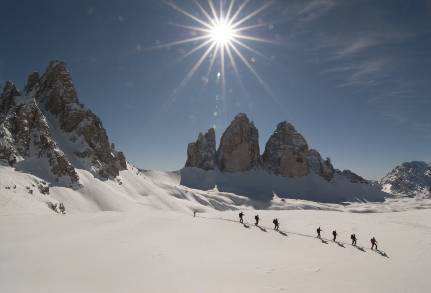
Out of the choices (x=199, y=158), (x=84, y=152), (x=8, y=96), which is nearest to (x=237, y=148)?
(x=199, y=158)

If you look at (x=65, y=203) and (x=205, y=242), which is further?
(x=65, y=203)

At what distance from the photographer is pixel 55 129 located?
100625mm

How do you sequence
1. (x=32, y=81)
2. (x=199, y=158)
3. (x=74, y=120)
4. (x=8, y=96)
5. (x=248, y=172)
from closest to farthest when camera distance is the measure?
1. (x=8, y=96)
2. (x=74, y=120)
3. (x=32, y=81)
4. (x=248, y=172)
5. (x=199, y=158)

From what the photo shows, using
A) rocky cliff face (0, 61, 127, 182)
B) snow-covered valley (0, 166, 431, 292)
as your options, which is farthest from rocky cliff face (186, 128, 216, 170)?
snow-covered valley (0, 166, 431, 292)

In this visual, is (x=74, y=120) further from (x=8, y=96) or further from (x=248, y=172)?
(x=248, y=172)

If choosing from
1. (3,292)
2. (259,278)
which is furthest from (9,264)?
(259,278)

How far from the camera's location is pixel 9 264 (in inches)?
583

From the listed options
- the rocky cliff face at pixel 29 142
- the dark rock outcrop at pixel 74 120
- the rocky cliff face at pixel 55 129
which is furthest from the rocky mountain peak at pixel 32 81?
the rocky cliff face at pixel 29 142

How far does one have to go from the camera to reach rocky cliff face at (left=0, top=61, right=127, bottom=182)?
74.2m

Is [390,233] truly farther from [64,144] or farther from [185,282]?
[64,144]

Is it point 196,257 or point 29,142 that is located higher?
point 29,142

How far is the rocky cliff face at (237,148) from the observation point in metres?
194

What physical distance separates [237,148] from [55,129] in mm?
112553

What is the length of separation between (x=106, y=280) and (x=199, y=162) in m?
182
